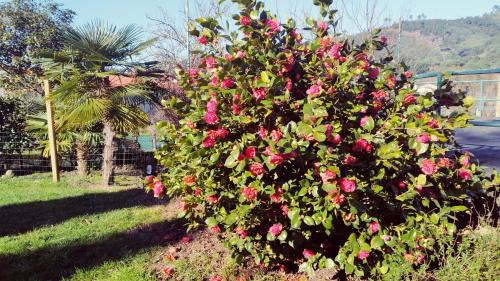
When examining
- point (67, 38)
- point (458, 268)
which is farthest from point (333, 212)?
point (67, 38)

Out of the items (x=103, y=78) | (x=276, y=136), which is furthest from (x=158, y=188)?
(x=103, y=78)

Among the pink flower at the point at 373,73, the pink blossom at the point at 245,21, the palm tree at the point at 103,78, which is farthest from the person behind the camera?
the palm tree at the point at 103,78

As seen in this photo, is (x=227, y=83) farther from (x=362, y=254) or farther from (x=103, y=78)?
(x=103, y=78)

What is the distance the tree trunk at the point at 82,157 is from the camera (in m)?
8.16

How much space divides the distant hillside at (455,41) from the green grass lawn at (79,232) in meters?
50.8

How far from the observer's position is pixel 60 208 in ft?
18.6

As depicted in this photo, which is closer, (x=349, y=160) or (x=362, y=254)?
(x=349, y=160)

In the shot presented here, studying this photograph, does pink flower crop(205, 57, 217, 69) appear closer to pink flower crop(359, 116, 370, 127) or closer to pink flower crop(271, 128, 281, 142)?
pink flower crop(271, 128, 281, 142)

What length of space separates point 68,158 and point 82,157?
3.08ft

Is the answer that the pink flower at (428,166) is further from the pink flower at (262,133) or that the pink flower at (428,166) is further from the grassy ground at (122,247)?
the pink flower at (262,133)

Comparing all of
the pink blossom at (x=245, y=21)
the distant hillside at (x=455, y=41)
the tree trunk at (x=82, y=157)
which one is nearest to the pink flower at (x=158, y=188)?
the pink blossom at (x=245, y=21)

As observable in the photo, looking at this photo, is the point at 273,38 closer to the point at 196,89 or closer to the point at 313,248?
the point at 196,89

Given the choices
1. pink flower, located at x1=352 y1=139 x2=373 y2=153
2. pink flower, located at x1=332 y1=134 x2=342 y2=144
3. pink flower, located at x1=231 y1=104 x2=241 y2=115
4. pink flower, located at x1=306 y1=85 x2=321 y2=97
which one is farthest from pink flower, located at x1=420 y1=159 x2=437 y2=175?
pink flower, located at x1=231 y1=104 x2=241 y2=115

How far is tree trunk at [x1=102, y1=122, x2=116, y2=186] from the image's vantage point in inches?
272
